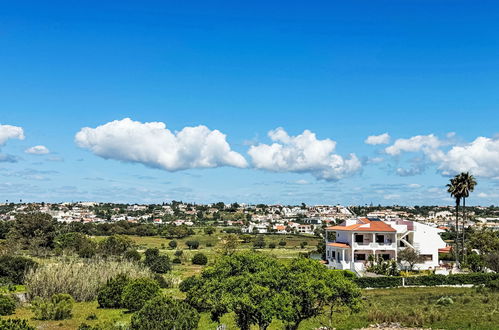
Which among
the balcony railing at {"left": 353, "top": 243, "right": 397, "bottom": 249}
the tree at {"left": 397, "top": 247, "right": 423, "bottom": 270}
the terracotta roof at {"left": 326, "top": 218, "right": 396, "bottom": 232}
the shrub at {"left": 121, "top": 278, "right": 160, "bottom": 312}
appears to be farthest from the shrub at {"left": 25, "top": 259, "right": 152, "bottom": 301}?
the tree at {"left": 397, "top": 247, "right": 423, "bottom": 270}

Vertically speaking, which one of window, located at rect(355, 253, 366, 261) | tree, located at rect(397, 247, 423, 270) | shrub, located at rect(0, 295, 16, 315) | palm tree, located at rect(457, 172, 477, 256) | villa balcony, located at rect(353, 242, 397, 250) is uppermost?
palm tree, located at rect(457, 172, 477, 256)

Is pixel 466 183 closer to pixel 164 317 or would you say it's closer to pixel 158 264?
pixel 158 264

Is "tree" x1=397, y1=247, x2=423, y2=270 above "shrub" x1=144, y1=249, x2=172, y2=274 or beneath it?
above

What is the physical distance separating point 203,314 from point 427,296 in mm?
17190

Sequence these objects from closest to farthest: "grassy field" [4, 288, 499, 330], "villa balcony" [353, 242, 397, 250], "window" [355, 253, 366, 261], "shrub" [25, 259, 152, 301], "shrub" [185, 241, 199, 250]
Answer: "grassy field" [4, 288, 499, 330], "shrub" [25, 259, 152, 301], "villa balcony" [353, 242, 397, 250], "window" [355, 253, 366, 261], "shrub" [185, 241, 199, 250]

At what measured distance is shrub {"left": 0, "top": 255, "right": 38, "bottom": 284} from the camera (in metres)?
48.8

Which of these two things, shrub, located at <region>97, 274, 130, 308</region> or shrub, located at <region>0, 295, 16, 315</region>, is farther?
shrub, located at <region>97, 274, 130, 308</region>

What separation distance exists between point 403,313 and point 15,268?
1478 inches

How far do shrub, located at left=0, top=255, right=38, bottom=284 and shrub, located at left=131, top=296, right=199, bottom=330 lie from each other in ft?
110

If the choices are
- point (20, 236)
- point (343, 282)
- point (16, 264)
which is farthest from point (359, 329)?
point (20, 236)

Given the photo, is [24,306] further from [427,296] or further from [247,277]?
[427,296]

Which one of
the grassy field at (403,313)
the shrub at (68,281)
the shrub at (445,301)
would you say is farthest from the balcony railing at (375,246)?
the shrub at (68,281)

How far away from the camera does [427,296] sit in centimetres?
3794

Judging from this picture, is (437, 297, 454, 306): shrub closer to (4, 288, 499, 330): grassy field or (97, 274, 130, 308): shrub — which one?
(4, 288, 499, 330): grassy field
